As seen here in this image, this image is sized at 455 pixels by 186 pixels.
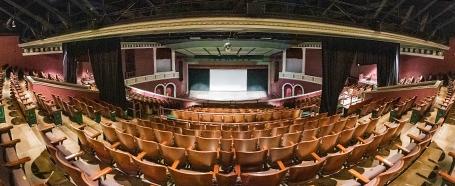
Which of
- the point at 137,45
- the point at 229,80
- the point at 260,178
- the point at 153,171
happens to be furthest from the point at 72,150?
the point at 229,80

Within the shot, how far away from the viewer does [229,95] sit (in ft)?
61.2

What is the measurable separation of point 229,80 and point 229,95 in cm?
115

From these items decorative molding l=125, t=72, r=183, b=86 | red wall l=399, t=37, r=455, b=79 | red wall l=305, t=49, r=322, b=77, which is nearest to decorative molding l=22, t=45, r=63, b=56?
decorative molding l=125, t=72, r=183, b=86

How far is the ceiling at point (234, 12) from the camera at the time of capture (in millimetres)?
5125

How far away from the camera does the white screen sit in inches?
734

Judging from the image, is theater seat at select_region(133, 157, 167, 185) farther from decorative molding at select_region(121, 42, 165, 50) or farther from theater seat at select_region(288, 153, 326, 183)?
decorative molding at select_region(121, 42, 165, 50)

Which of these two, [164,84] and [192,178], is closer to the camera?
[192,178]

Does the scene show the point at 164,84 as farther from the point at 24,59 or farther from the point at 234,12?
the point at 234,12

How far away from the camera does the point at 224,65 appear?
59.5 ft

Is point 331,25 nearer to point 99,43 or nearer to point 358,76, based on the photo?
point 99,43

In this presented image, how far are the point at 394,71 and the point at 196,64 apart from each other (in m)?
12.7

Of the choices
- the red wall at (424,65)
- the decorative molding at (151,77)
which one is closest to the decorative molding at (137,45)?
the decorative molding at (151,77)

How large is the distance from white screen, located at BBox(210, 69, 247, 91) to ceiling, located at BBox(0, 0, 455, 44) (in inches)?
365

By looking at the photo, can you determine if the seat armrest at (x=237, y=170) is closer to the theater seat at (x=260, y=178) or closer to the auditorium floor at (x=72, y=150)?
the theater seat at (x=260, y=178)
